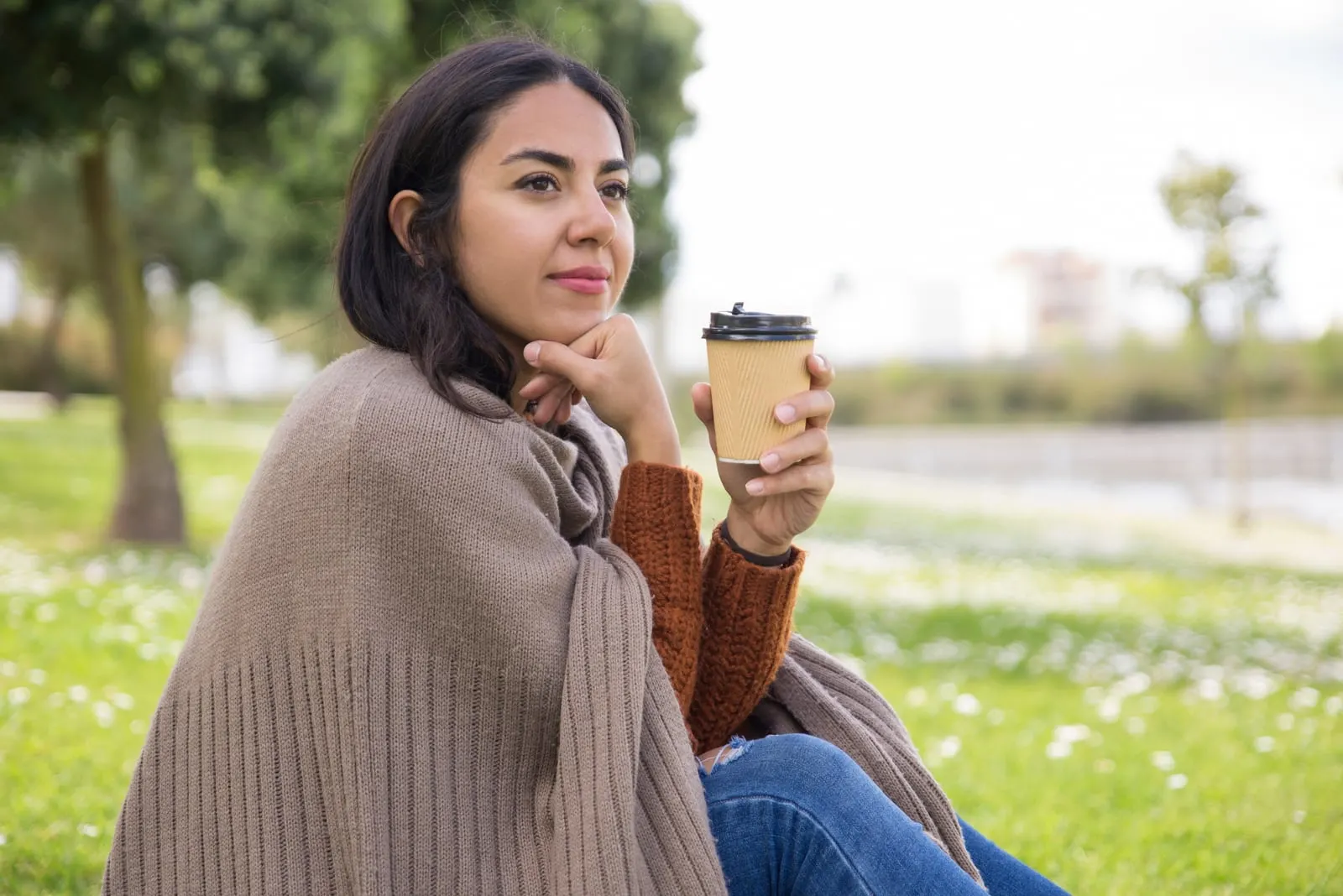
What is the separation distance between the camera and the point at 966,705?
593cm

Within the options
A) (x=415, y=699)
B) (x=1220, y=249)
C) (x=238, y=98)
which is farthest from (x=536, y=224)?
(x=1220, y=249)

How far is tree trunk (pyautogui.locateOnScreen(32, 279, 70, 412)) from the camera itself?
27.1 meters

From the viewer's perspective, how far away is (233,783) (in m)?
1.79

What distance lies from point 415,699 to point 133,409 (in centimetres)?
910

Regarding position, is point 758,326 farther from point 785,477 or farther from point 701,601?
point 701,601

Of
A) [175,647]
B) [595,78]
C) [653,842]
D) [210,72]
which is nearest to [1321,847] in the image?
[653,842]

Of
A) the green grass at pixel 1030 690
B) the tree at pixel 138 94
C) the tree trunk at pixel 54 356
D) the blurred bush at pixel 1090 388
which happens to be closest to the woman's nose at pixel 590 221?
the green grass at pixel 1030 690

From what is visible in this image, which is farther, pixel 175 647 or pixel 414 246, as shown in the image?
pixel 175 647

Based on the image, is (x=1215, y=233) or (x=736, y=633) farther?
(x=1215, y=233)

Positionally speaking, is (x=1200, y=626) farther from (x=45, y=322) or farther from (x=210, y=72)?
(x=45, y=322)

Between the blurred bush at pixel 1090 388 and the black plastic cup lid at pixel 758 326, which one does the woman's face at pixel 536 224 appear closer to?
the black plastic cup lid at pixel 758 326

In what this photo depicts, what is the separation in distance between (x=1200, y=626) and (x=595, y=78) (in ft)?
24.4

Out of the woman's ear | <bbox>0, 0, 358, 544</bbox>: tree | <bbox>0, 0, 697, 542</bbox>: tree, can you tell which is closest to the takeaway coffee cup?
the woman's ear

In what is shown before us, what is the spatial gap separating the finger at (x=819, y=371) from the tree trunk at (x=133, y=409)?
903 cm
